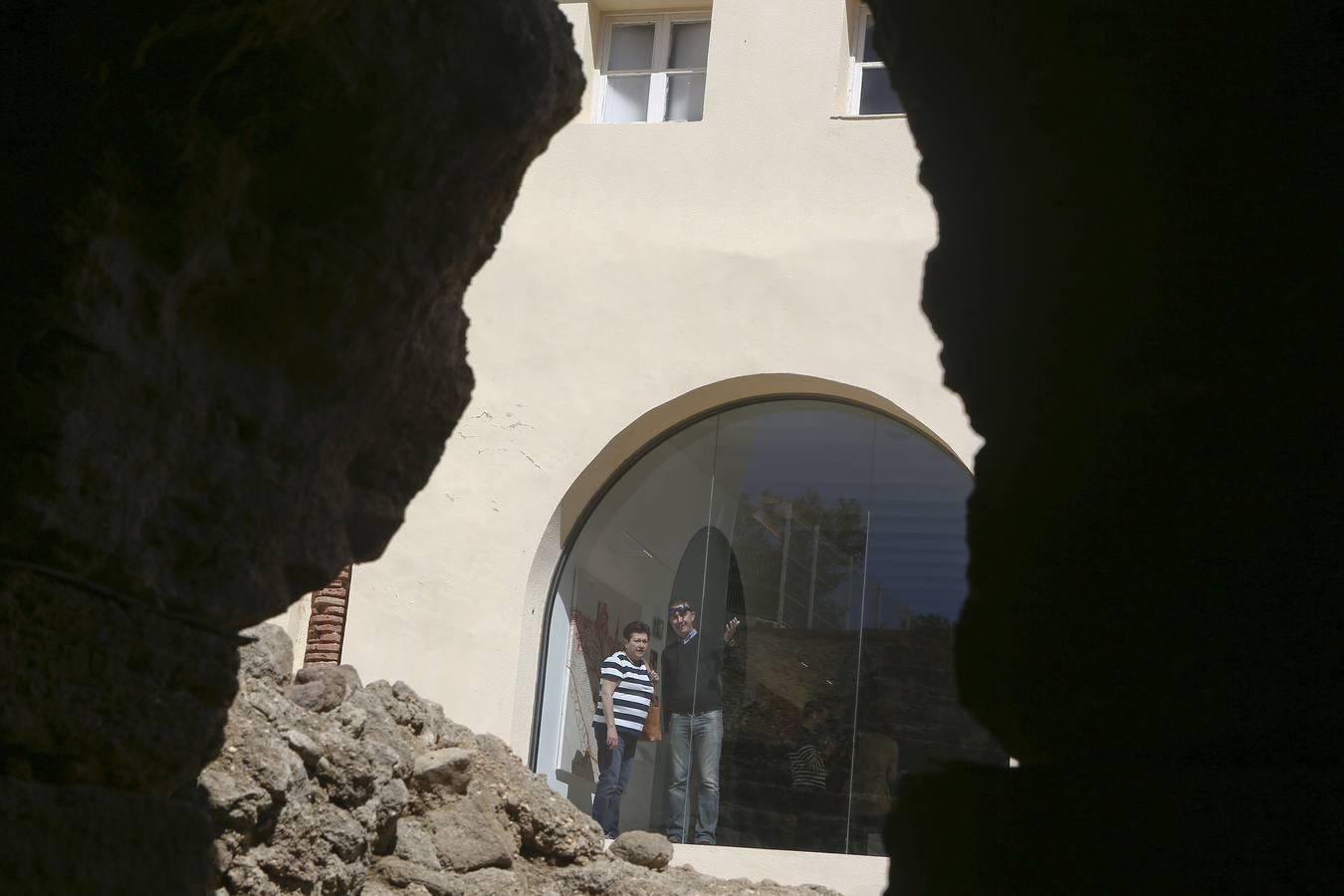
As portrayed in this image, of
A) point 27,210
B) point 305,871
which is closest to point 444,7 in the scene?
point 27,210

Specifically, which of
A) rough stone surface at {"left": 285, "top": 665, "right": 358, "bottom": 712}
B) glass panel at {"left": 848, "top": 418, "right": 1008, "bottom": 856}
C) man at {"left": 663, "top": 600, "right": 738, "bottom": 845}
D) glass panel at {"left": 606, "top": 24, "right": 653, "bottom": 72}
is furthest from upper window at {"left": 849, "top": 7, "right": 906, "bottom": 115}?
rough stone surface at {"left": 285, "top": 665, "right": 358, "bottom": 712}

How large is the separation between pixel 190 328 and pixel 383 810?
13.1 ft

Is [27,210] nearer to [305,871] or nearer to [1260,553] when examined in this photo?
[1260,553]

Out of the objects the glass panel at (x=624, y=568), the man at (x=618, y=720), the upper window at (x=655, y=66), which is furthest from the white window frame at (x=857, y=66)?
the man at (x=618, y=720)

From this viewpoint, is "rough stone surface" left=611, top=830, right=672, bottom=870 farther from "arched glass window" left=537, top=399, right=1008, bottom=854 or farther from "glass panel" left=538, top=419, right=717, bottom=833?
"glass panel" left=538, top=419, right=717, bottom=833

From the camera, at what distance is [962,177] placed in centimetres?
248

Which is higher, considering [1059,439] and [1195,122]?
[1195,122]

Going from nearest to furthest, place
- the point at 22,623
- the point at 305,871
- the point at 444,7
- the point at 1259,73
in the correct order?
the point at 1259,73
the point at 22,623
the point at 444,7
the point at 305,871

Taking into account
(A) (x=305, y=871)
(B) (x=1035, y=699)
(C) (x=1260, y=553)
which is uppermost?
(C) (x=1260, y=553)

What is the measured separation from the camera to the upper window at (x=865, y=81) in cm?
973

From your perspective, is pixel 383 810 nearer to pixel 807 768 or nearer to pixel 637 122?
pixel 807 768

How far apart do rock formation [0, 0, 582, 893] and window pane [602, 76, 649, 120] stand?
23.4 feet

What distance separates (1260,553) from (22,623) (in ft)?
6.26

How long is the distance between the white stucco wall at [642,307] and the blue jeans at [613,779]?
540 millimetres
